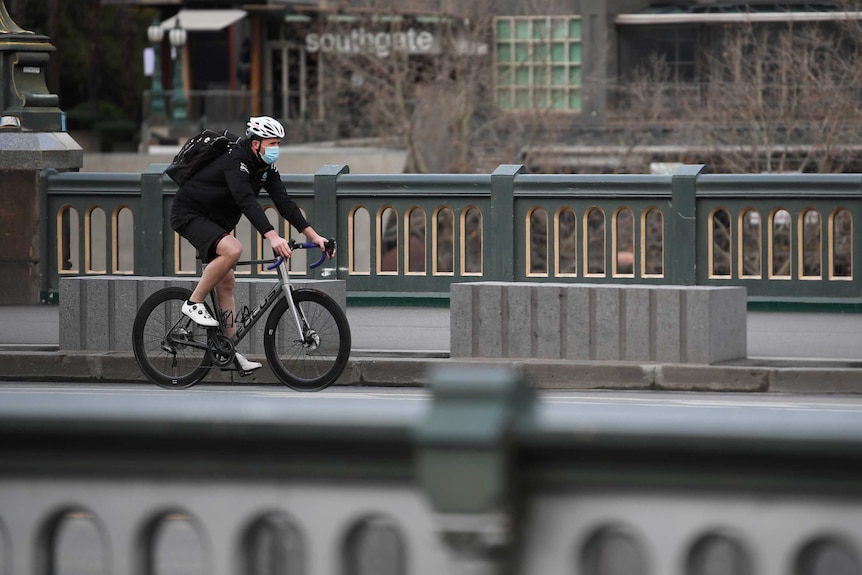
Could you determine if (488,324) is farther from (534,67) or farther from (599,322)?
(534,67)

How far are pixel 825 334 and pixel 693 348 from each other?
7.29 feet

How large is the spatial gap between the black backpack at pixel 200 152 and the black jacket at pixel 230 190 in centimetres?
3

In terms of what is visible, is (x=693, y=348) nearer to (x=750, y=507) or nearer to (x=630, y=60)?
(x=750, y=507)

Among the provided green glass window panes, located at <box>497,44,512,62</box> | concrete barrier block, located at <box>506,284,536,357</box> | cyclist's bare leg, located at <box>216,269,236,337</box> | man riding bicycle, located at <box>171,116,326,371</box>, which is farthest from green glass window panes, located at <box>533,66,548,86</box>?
cyclist's bare leg, located at <box>216,269,236,337</box>

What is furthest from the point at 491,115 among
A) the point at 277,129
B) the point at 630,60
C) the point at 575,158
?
the point at 277,129

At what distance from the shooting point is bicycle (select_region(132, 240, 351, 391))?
1016 centimetres

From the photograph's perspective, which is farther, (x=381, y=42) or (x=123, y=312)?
(x=381, y=42)

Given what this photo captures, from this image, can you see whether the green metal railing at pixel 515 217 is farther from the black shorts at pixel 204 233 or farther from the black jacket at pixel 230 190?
the black shorts at pixel 204 233

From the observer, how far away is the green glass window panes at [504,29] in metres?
39.7

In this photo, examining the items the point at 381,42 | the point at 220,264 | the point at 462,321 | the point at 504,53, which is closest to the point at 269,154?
the point at 220,264

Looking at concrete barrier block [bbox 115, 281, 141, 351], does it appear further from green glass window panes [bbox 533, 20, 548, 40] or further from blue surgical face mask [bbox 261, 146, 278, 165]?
green glass window panes [bbox 533, 20, 548, 40]

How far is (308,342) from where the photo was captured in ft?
33.3

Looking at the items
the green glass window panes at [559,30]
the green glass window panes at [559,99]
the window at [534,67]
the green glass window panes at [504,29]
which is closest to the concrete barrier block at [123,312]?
the window at [534,67]

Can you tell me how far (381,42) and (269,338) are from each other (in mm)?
28866
